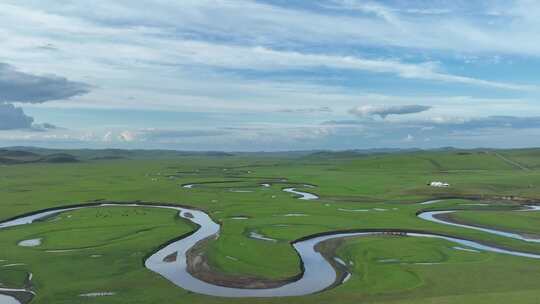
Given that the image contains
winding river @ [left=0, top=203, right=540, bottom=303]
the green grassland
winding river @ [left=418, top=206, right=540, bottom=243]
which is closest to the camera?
the green grassland

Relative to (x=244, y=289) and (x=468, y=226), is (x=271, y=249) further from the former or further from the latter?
(x=468, y=226)

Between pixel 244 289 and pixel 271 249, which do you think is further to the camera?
pixel 271 249

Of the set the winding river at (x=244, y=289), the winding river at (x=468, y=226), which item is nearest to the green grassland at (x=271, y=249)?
the winding river at (x=244, y=289)

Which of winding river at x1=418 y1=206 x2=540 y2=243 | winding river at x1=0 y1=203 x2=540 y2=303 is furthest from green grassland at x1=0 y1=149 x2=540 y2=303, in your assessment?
winding river at x1=418 y1=206 x2=540 y2=243

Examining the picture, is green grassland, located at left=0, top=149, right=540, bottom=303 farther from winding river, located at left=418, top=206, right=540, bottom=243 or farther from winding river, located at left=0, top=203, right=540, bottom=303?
winding river, located at left=418, top=206, right=540, bottom=243

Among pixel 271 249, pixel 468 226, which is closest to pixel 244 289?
pixel 271 249

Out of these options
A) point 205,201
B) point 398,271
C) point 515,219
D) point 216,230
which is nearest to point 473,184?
point 515,219

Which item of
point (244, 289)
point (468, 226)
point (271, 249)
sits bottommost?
point (468, 226)

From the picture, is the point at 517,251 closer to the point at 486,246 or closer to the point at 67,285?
the point at 486,246
